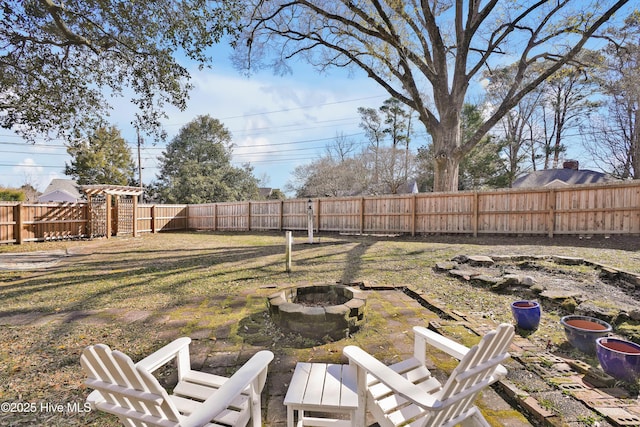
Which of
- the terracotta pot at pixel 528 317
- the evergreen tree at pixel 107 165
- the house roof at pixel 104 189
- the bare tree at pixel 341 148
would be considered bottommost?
the terracotta pot at pixel 528 317

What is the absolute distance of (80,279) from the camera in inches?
220

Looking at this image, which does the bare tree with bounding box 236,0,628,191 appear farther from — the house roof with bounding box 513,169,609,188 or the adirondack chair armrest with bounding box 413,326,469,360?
the adirondack chair armrest with bounding box 413,326,469,360

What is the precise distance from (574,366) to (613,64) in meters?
18.6

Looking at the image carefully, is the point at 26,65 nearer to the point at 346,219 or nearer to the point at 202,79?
the point at 202,79

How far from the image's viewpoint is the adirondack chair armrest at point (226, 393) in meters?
1.14

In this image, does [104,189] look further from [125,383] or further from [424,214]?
[125,383]

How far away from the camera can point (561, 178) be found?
18094 mm

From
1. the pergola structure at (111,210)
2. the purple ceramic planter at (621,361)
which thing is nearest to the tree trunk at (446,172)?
the purple ceramic planter at (621,361)

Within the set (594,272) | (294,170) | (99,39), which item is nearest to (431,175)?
(294,170)

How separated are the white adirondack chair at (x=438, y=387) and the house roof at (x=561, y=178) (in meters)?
20.4

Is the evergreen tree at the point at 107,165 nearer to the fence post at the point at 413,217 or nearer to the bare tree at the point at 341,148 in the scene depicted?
the bare tree at the point at 341,148

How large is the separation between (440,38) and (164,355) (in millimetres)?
12854

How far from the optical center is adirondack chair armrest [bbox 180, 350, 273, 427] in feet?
3.75

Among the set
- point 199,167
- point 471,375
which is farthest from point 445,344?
point 199,167
